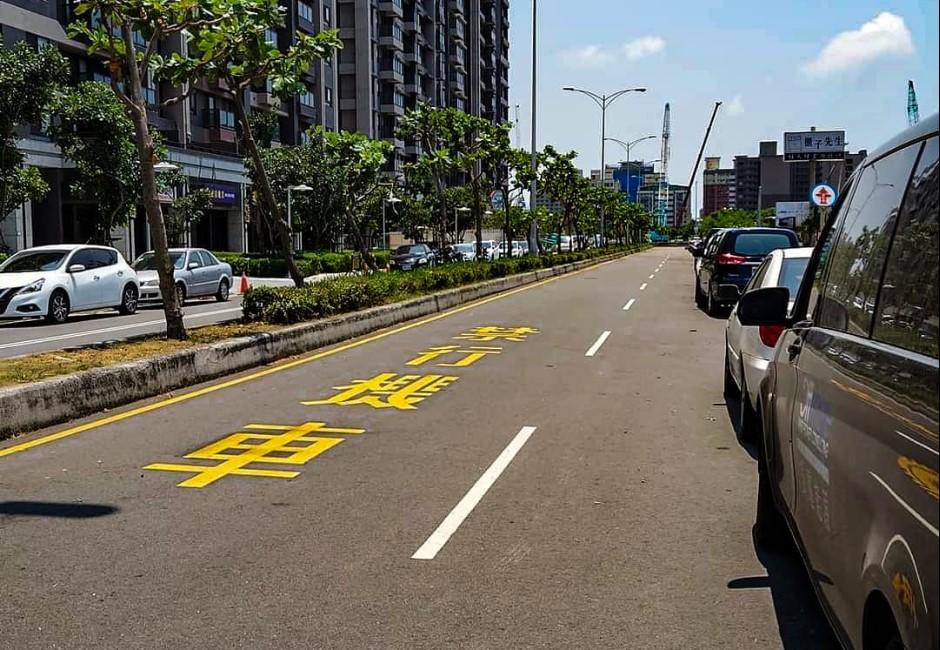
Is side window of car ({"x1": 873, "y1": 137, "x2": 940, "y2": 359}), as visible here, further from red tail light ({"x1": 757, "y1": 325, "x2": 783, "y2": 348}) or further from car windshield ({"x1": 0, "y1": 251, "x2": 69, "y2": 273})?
car windshield ({"x1": 0, "y1": 251, "x2": 69, "y2": 273})

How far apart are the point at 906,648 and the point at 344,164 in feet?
87.4

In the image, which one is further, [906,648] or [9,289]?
[9,289]

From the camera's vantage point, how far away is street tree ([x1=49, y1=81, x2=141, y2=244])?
31969 millimetres

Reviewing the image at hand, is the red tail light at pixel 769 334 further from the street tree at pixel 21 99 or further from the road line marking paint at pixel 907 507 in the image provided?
the street tree at pixel 21 99

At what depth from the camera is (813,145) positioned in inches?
2635

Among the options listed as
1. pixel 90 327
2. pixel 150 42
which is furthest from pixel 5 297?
pixel 150 42

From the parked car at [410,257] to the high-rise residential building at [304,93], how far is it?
720 cm

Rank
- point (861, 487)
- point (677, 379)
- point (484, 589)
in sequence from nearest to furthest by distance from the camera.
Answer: point (861, 487) < point (484, 589) < point (677, 379)

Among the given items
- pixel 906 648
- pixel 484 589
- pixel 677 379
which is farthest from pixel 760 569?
pixel 677 379

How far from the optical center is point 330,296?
16844 mm

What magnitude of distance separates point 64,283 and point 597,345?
11308 mm

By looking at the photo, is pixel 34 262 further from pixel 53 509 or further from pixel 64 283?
pixel 53 509

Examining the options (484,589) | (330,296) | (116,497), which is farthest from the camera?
(330,296)

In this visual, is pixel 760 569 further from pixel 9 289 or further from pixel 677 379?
pixel 9 289
